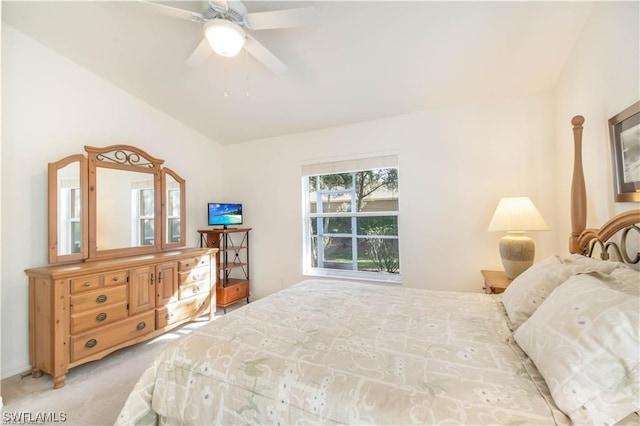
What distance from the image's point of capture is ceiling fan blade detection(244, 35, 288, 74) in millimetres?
1863

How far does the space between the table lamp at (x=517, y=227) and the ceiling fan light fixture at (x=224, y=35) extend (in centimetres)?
242

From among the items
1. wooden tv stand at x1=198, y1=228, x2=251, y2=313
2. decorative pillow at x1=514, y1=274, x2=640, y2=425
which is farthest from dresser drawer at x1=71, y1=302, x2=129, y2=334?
decorative pillow at x1=514, y1=274, x2=640, y2=425

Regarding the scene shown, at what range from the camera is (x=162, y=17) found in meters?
2.12

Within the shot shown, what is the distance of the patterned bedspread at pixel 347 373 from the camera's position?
2.71 ft

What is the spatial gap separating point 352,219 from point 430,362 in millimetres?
2547

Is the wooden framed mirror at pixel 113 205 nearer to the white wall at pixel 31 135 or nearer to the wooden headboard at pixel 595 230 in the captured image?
the white wall at pixel 31 135

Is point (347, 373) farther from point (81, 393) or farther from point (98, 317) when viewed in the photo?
point (98, 317)

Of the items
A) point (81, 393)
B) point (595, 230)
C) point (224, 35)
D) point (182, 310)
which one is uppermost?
point (224, 35)

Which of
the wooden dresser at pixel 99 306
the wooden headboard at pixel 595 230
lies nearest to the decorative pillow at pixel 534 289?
the wooden headboard at pixel 595 230

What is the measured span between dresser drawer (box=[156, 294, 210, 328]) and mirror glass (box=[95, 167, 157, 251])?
0.79 metres

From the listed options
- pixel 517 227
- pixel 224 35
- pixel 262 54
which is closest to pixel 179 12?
pixel 224 35

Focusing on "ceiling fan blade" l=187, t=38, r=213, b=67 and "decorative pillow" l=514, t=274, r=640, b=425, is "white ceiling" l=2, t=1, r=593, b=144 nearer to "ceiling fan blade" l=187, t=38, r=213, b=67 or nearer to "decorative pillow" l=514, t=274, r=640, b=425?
"ceiling fan blade" l=187, t=38, r=213, b=67

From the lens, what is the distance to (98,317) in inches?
87.4

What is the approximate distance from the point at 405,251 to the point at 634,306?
2.28 metres
